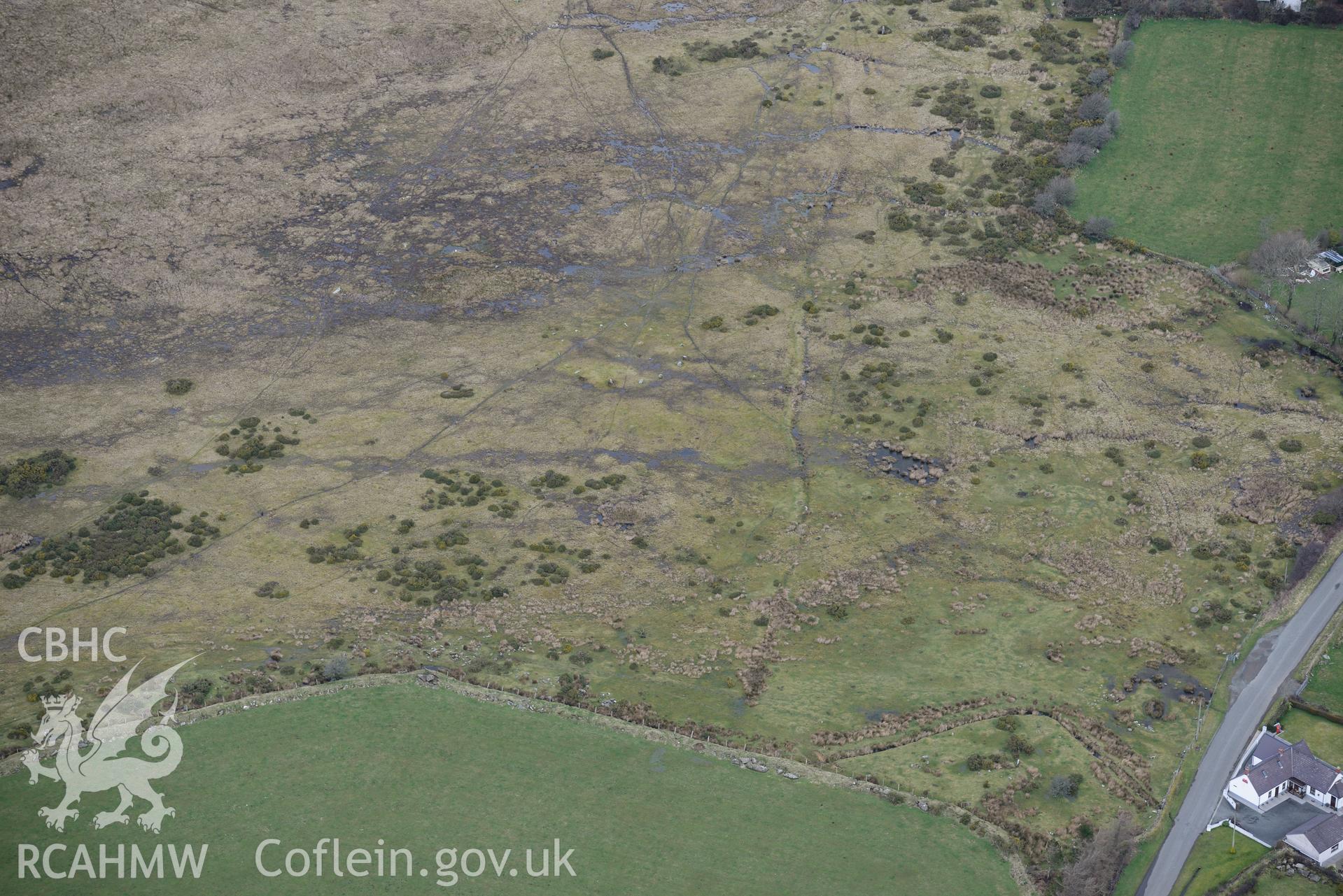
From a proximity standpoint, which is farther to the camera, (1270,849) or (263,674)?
(263,674)

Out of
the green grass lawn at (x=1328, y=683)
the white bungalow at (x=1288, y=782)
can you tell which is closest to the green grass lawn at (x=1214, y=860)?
the white bungalow at (x=1288, y=782)

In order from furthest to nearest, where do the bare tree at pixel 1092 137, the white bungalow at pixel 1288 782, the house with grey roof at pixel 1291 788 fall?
Answer: the bare tree at pixel 1092 137 → the white bungalow at pixel 1288 782 → the house with grey roof at pixel 1291 788

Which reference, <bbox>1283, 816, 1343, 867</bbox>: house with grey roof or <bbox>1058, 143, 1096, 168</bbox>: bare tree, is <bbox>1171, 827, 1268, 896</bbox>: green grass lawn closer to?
<bbox>1283, 816, 1343, 867</bbox>: house with grey roof

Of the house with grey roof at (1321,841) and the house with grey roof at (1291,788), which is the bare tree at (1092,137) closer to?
the house with grey roof at (1291,788)

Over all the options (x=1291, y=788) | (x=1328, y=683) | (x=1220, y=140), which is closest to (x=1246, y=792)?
(x=1291, y=788)

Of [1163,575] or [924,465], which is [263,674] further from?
[1163,575]

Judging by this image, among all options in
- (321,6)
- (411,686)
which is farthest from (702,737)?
(321,6)

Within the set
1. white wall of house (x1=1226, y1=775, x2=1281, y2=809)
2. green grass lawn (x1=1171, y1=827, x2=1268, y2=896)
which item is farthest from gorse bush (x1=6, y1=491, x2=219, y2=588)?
white wall of house (x1=1226, y1=775, x2=1281, y2=809)
